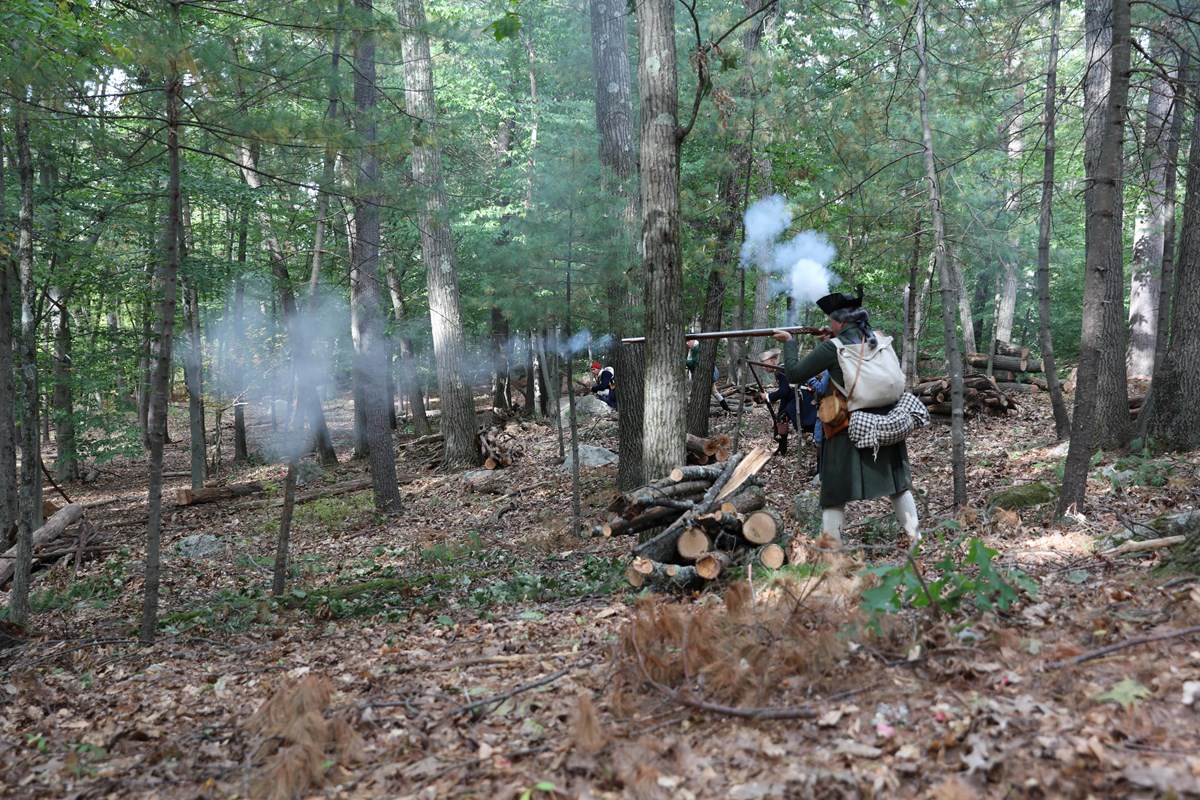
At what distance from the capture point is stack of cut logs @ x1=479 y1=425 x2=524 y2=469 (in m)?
14.2

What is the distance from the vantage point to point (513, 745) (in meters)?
3.40

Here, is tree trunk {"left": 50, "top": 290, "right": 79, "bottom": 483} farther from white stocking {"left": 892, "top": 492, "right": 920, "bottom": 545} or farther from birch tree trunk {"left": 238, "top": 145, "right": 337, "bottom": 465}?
white stocking {"left": 892, "top": 492, "right": 920, "bottom": 545}

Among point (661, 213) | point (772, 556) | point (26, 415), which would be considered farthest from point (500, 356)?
point (772, 556)

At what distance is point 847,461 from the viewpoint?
5430mm

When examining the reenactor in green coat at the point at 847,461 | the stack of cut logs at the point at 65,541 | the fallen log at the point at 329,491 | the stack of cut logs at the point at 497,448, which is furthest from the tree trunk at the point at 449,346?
the reenactor in green coat at the point at 847,461

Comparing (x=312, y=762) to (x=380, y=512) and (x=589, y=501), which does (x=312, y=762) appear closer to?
(x=589, y=501)

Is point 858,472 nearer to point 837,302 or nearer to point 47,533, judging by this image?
point 837,302

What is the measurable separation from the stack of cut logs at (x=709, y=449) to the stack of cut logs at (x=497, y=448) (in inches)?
186

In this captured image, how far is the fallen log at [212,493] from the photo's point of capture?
1398 centimetres

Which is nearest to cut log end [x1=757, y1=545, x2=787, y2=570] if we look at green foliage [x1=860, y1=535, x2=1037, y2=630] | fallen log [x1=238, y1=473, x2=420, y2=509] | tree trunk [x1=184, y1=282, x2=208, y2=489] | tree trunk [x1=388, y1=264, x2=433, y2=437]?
green foliage [x1=860, y1=535, x2=1037, y2=630]

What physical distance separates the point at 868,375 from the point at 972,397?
30.9 feet

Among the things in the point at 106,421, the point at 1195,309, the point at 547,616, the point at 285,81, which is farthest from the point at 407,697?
the point at 106,421

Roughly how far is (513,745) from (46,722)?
2.96 metres

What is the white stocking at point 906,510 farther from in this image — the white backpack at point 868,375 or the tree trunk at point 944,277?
the tree trunk at point 944,277
